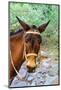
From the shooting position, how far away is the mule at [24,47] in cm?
233

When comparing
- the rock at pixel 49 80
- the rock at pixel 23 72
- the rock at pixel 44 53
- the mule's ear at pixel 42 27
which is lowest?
the rock at pixel 49 80

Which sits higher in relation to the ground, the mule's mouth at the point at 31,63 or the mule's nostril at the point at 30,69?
the mule's mouth at the point at 31,63

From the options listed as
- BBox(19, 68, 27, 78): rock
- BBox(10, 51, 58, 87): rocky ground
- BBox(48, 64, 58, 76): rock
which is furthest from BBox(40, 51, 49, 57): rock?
BBox(19, 68, 27, 78): rock

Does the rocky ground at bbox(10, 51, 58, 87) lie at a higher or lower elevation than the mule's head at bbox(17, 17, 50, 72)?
lower

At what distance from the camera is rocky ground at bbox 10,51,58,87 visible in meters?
2.34

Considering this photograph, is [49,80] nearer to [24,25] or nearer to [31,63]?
[31,63]

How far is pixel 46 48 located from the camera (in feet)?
7.93

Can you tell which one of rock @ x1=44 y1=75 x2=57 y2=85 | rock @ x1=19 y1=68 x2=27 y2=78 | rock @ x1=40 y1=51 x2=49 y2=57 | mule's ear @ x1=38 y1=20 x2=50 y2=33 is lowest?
rock @ x1=44 y1=75 x2=57 y2=85

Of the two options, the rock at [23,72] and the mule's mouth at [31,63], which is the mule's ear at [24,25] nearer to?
the mule's mouth at [31,63]

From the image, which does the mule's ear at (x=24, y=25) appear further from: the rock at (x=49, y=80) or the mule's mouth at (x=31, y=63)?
the rock at (x=49, y=80)

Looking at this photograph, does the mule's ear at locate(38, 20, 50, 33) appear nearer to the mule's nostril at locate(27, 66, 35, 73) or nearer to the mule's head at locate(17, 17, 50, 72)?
the mule's head at locate(17, 17, 50, 72)

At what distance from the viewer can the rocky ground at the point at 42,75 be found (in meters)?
2.34

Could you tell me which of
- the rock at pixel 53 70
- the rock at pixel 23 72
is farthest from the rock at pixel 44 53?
the rock at pixel 23 72

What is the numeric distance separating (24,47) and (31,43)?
86mm
